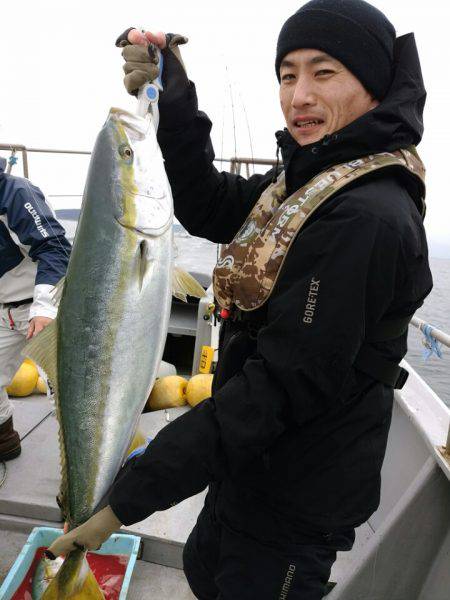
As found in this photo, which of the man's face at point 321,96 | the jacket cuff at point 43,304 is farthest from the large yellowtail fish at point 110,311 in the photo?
the jacket cuff at point 43,304

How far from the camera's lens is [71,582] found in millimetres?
1723

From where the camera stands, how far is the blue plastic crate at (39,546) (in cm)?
271

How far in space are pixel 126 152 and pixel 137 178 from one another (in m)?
0.10

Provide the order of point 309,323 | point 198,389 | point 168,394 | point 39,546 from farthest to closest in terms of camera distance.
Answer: point 168,394, point 198,389, point 39,546, point 309,323

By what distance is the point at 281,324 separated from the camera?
1374 millimetres

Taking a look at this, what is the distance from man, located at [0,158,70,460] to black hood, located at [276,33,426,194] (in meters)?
2.66

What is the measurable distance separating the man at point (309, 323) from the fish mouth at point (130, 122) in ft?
0.42

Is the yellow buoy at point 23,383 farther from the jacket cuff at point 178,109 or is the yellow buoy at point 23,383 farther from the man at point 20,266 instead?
the jacket cuff at point 178,109

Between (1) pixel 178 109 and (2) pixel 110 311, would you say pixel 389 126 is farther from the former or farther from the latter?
(2) pixel 110 311

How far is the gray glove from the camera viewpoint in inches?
67.2

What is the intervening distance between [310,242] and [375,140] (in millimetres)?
477

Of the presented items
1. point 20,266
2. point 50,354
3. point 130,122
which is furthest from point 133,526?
point 130,122

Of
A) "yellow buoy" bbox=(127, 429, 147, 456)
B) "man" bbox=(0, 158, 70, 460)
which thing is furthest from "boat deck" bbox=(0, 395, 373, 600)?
"yellow buoy" bbox=(127, 429, 147, 456)

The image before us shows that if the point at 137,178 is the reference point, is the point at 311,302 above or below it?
below
